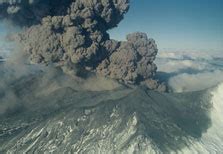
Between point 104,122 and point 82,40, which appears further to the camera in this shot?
point 82,40

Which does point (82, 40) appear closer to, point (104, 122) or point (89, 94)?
point (89, 94)

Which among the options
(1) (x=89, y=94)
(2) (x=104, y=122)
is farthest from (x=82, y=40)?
(2) (x=104, y=122)

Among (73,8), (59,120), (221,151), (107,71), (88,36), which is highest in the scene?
(73,8)

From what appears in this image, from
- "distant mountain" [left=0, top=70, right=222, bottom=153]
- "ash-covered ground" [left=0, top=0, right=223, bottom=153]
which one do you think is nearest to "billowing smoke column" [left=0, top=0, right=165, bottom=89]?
"ash-covered ground" [left=0, top=0, right=223, bottom=153]

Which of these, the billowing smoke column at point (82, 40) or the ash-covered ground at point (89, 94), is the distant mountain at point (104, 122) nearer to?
the ash-covered ground at point (89, 94)

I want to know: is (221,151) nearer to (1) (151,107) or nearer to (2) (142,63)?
(1) (151,107)

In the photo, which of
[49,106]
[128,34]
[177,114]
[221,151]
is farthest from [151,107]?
[128,34]

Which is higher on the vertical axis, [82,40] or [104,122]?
[82,40]

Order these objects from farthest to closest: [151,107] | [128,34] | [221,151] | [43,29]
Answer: [128,34] → [43,29] → [151,107] → [221,151]
